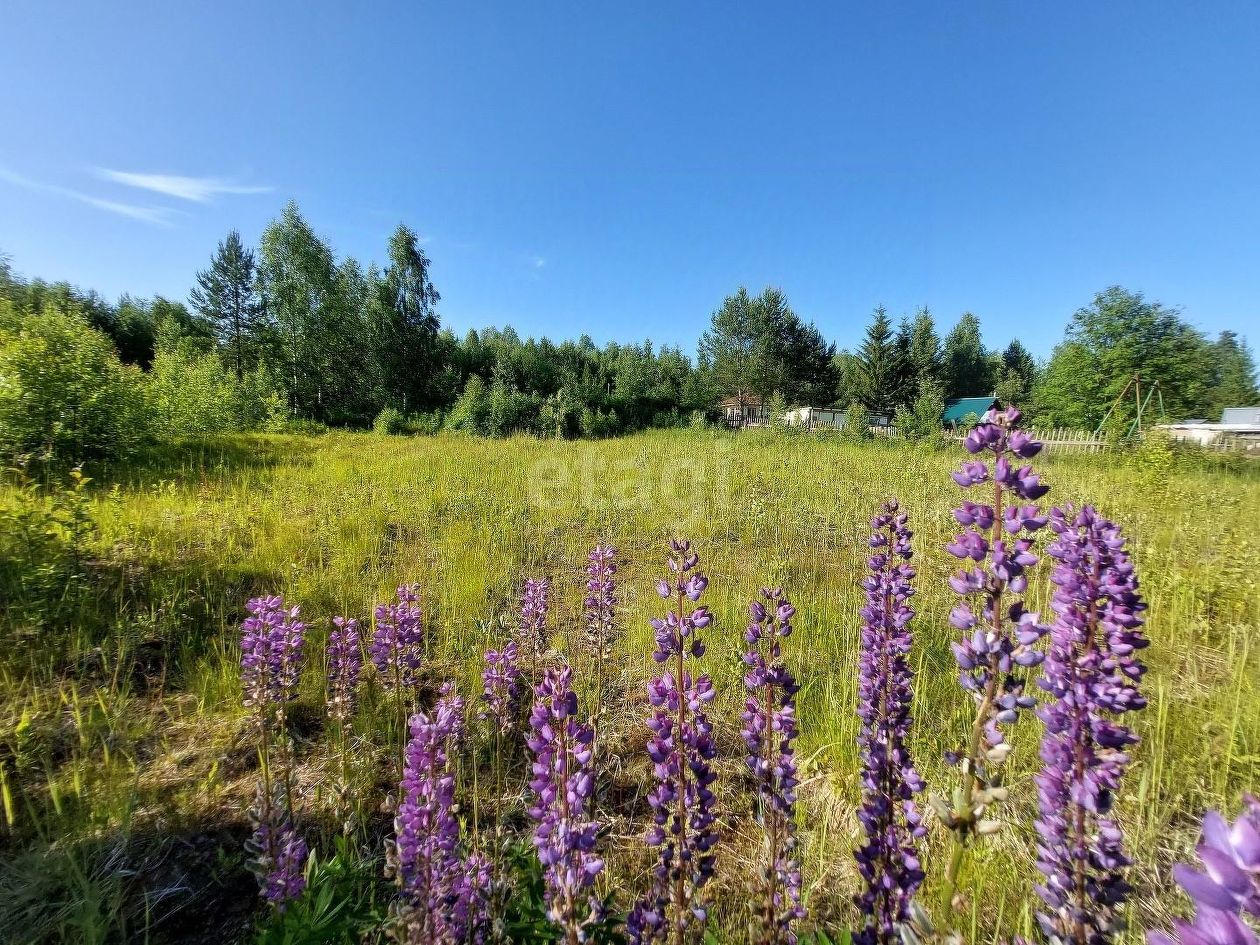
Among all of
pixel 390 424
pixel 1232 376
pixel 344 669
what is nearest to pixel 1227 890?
pixel 344 669

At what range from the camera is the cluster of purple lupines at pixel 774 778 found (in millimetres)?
1272

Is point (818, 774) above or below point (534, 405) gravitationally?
below

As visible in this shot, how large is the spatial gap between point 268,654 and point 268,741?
0.41 metres

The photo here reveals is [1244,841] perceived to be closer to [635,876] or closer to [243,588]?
[635,876]

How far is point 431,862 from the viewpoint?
1.32 meters

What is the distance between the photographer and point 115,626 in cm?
336

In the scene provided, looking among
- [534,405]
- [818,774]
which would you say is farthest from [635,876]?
[534,405]

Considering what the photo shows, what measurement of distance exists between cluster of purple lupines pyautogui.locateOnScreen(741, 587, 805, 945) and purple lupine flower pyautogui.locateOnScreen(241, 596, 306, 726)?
188cm

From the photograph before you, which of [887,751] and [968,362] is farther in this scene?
[968,362]

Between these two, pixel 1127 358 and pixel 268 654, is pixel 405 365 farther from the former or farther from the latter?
pixel 1127 358

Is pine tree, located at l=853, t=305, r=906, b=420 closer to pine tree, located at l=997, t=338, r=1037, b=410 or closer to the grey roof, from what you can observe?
pine tree, located at l=997, t=338, r=1037, b=410

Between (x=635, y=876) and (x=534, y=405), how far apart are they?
22.8 m

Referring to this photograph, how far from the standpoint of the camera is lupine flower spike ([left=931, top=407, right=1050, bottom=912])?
36.0 inches

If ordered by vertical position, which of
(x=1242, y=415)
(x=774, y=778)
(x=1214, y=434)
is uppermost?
(x=1242, y=415)
